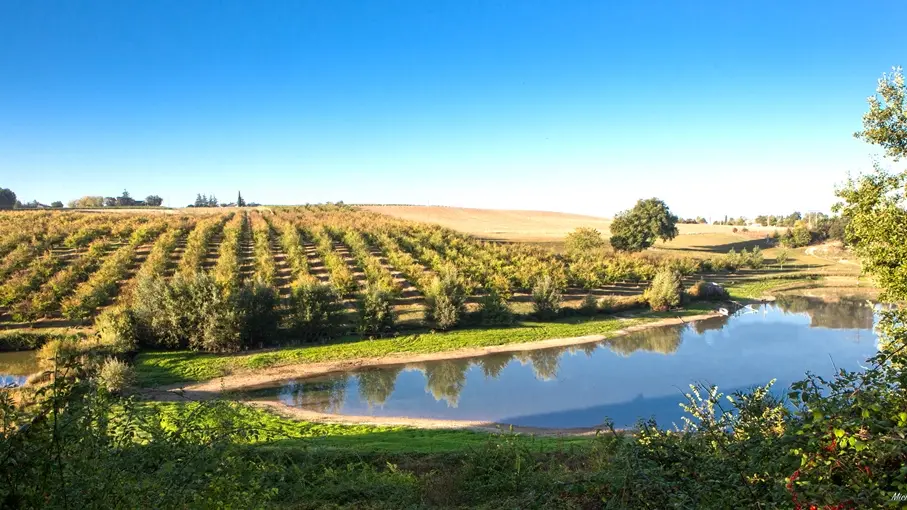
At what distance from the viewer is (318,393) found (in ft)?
76.2

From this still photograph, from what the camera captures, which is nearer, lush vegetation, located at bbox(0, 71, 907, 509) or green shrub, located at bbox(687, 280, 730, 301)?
lush vegetation, located at bbox(0, 71, 907, 509)

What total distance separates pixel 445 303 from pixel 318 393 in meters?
11.5

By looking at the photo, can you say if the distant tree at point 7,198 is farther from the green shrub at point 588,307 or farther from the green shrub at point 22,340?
the green shrub at point 588,307

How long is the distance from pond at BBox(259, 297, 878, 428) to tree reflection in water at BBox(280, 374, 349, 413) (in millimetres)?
50

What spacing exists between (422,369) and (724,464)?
23.1 meters

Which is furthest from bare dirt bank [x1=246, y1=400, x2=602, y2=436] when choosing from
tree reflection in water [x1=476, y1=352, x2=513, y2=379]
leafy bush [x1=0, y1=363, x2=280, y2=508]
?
leafy bush [x1=0, y1=363, x2=280, y2=508]

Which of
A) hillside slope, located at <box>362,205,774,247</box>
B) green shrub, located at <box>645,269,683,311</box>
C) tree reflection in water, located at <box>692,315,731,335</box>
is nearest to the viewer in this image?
tree reflection in water, located at <box>692,315,731,335</box>

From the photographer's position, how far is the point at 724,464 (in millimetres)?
4684

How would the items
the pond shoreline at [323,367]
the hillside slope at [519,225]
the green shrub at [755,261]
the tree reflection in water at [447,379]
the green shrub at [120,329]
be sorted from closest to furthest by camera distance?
the pond shoreline at [323,367] < the tree reflection in water at [447,379] < the green shrub at [120,329] < the green shrub at [755,261] < the hillside slope at [519,225]

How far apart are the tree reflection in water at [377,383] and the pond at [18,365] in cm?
1624

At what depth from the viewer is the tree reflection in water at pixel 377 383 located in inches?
905

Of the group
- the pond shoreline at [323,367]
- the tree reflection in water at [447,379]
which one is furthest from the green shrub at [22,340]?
the tree reflection in water at [447,379]

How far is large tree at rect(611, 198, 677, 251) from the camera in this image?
64.2 meters

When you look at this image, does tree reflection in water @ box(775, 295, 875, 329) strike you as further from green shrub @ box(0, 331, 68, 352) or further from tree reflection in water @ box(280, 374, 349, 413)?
green shrub @ box(0, 331, 68, 352)
